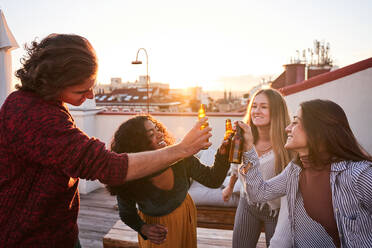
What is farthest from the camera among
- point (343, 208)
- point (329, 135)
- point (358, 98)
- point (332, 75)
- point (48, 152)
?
point (332, 75)

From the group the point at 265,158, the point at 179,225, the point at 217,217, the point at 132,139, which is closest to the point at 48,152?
the point at 132,139

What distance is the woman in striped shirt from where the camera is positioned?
147cm

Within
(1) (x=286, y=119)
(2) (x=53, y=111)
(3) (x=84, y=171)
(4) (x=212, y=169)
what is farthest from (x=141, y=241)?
(1) (x=286, y=119)

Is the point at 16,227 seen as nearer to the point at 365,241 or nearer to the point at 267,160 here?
the point at 365,241

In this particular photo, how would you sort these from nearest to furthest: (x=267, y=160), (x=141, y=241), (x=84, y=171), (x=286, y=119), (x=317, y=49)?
(x=84, y=171), (x=141, y=241), (x=267, y=160), (x=286, y=119), (x=317, y=49)

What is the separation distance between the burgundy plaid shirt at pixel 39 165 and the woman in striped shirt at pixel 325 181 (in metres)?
1.21

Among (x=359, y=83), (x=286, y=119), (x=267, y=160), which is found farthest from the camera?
(x=359, y=83)

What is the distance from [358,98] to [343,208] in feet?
14.6

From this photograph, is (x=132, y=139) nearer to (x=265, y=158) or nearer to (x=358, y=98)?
(x=265, y=158)

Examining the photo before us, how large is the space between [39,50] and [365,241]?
202 centimetres

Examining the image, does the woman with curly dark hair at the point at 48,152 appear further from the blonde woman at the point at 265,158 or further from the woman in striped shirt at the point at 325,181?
the blonde woman at the point at 265,158

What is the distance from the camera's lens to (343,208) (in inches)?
59.0

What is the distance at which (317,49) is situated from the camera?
67.4ft

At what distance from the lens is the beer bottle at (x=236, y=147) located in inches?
77.4
